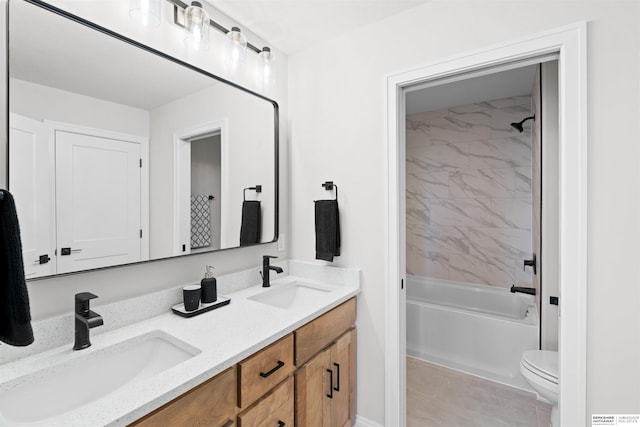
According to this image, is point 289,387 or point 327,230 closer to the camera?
point 289,387

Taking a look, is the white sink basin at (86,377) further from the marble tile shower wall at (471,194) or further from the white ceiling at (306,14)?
the marble tile shower wall at (471,194)

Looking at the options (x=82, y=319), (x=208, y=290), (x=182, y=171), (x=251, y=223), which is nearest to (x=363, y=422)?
(x=208, y=290)

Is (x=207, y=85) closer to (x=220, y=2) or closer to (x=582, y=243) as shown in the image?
(x=220, y=2)

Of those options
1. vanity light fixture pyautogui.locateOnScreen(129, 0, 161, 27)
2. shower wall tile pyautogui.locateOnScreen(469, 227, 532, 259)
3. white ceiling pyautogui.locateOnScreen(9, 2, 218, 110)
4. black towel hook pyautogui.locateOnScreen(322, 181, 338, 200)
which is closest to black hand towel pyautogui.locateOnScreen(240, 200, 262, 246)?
black towel hook pyautogui.locateOnScreen(322, 181, 338, 200)

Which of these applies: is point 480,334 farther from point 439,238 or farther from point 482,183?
point 482,183

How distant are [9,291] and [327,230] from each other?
4.50 ft

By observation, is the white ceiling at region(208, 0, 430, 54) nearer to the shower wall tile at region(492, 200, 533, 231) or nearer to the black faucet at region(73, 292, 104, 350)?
the black faucet at region(73, 292, 104, 350)

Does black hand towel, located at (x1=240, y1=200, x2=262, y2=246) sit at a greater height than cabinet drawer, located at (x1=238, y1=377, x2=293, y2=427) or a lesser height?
greater

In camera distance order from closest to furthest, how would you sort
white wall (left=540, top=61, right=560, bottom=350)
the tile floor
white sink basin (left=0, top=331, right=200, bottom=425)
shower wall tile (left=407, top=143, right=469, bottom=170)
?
white sink basin (left=0, top=331, right=200, bottom=425), the tile floor, white wall (left=540, top=61, right=560, bottom=350), shower wall tile (left=407, top=143, right=469, bottom=170)

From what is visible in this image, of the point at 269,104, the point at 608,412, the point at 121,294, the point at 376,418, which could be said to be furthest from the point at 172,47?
the point at 608,412

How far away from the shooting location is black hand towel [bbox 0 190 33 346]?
29.9 inches

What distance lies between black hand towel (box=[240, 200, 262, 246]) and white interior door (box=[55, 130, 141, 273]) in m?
0.60

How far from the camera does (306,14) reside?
1704 millimetres

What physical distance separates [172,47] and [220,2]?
1.22 feet
